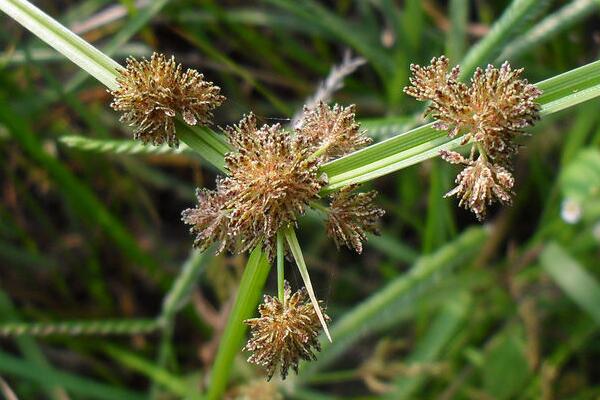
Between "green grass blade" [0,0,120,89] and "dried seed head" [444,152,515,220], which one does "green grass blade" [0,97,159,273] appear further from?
"dried seed head" [444,152,515,220]

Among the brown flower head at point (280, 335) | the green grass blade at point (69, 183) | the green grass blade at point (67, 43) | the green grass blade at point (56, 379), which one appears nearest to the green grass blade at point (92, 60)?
the green grass blade at point (67, 43)

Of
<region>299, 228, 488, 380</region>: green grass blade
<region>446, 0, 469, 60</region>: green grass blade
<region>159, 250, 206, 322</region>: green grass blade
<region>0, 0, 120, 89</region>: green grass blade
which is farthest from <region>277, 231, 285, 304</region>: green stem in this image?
<region>446, 0, 469, 60</region>: green grass blade

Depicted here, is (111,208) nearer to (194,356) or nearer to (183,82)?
(194,356)

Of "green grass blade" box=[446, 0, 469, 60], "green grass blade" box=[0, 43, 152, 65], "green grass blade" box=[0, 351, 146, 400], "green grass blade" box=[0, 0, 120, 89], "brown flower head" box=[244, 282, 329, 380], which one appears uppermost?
"green grass blade" box=[0, 43, 152, 65]

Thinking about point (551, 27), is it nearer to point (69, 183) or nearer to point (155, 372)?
point (69, 183)

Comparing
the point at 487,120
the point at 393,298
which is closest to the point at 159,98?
the point at 487,120

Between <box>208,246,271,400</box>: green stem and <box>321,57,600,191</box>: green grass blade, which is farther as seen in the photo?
<box>208,246,271,400</box>: green stem
